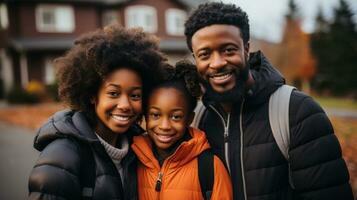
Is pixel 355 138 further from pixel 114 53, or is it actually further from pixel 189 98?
pixel 114 53

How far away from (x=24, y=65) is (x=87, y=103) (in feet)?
81.3

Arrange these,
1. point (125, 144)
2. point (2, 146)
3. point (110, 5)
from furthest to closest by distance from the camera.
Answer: point (110, 5) → point (2, 146) → point (125, 144)

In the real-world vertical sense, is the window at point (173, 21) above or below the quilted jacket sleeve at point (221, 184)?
above

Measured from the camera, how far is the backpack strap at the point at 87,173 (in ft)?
7.98

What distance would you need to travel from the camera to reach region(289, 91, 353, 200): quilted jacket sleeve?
251 centimetres

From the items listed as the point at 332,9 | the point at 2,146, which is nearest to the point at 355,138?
the point at 2,146

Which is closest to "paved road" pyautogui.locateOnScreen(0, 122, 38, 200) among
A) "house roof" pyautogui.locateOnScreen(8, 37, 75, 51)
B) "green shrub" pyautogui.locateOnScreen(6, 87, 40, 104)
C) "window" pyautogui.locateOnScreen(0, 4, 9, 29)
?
"green shrub" pyautogui.locateOnScreen(6, 87, 40, 104)

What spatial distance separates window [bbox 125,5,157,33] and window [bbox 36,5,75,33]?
4.08m

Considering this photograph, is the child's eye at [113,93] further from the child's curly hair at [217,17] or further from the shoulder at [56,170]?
the child's curly hair at [217,17]

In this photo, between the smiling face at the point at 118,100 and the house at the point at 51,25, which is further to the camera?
the house at the point at 51,25

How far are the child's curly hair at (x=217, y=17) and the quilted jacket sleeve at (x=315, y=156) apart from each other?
2.38 feet

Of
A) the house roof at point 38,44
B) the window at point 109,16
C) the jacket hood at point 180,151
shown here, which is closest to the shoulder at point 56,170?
the jacket hood at point 180,151

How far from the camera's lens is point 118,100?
2.79 metres

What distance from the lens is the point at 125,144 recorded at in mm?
2986
